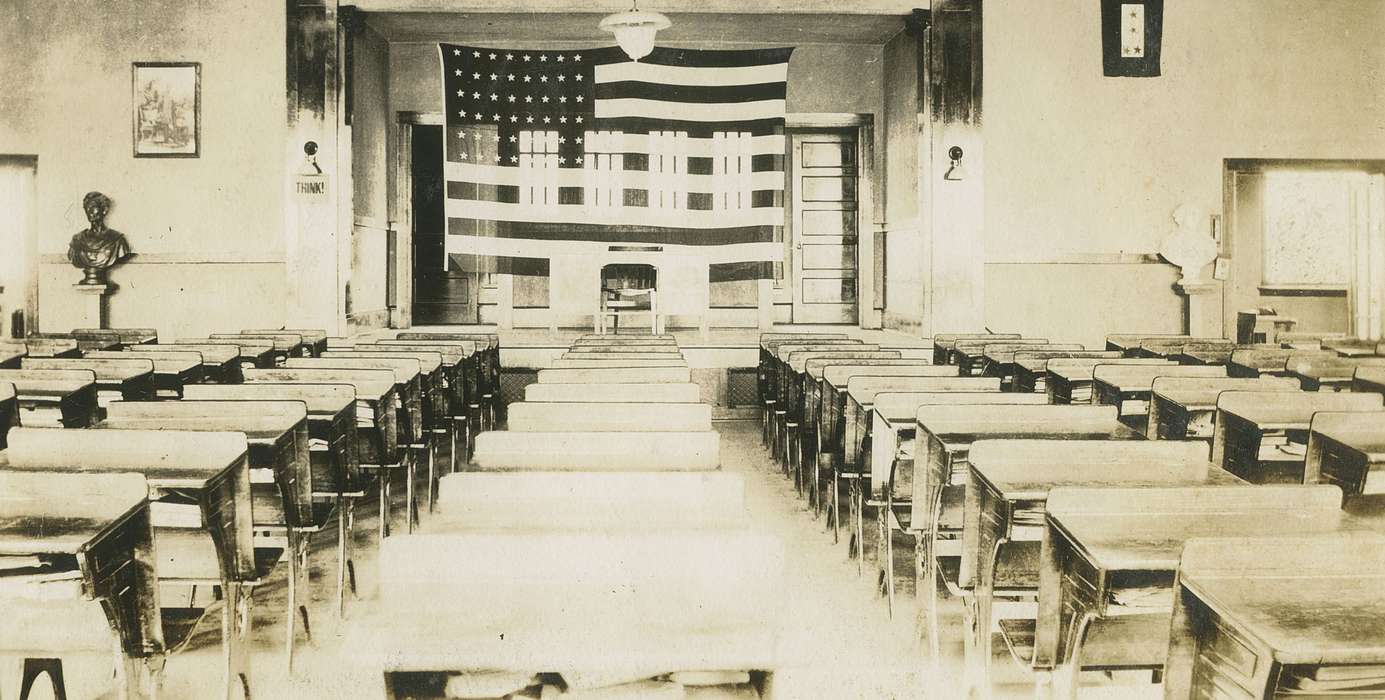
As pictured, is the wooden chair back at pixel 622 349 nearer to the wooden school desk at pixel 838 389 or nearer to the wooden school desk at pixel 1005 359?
the wooden school desk at pixel 838 389

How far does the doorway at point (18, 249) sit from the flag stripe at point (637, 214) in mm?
4686

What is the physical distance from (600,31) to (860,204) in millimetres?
3748

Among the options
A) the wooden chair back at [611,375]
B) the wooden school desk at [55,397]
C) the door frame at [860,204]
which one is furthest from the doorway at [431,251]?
the wooden chair back at [611,375]

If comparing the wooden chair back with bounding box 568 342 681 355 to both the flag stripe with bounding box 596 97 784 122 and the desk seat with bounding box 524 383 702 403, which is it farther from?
the flag stripe with bounding box 596 97 784 122

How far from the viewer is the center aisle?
9.90 feet

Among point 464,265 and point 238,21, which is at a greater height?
point 238,21

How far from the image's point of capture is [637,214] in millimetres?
9516

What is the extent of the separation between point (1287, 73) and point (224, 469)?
10.8 meters

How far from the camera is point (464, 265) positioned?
29.4 feet

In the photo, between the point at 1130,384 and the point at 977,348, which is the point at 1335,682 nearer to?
the point at 1130,384

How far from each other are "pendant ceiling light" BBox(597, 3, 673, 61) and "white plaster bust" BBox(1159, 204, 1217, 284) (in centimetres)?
582

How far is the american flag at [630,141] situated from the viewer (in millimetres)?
8969

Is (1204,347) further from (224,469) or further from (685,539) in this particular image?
(224,469)

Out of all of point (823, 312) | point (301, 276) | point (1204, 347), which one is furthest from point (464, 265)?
point (1204, 347)
